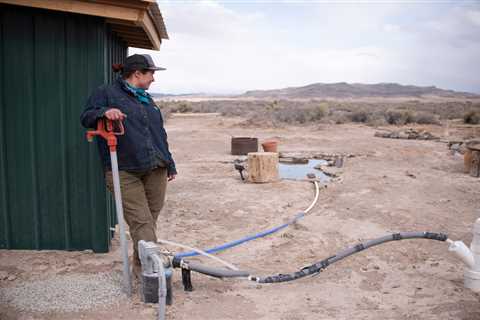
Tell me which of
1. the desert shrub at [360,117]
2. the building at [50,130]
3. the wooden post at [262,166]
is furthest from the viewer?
the desert shrub at [360,117]

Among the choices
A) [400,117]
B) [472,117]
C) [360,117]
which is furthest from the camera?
[360,117]

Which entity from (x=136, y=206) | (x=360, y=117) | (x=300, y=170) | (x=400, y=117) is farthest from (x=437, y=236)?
(x=400, y=117)

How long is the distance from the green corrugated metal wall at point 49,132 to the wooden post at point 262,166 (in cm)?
477

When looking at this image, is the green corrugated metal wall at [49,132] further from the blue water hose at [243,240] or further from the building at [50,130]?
the blue water hose at [243,240]

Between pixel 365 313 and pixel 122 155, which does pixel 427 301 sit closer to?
pixel 365 313

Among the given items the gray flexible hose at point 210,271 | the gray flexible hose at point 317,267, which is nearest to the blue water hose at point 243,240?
the gray flexible hose at point 210,271

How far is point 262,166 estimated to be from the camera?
380 inches

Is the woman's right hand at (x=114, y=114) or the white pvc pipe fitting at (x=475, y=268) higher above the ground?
the woman's right hand at (x=114, y=114)

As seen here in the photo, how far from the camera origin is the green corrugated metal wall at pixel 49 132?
16.4ft

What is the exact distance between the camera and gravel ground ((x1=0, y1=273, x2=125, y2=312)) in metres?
4.05

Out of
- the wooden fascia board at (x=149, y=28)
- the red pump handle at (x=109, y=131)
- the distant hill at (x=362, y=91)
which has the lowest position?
the red pump handle at (x=109, y=131)

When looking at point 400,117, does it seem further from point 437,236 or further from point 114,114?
point 114,114

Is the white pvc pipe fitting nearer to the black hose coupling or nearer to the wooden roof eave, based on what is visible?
the black hose coupling

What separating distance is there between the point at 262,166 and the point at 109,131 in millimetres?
5933
